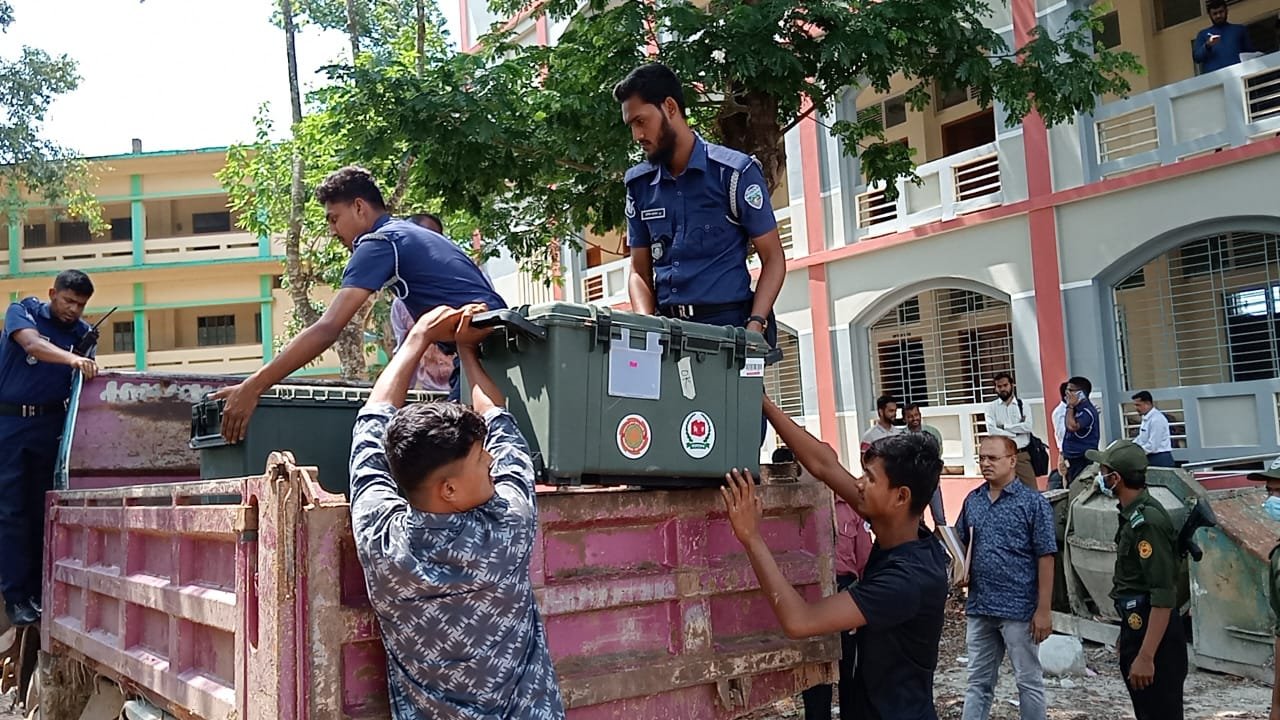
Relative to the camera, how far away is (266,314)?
1173 inches

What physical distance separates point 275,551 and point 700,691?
1.17 meters

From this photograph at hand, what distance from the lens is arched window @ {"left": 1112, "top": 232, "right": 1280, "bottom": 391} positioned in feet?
32.7

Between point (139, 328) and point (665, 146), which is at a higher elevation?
point (139, 328)

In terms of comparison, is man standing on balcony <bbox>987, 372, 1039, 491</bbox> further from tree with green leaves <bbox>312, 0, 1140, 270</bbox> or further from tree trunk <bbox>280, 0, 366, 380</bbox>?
tree trunk <bbox>280, 0, 366, 380</bbox>

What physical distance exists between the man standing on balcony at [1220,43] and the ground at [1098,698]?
596cm

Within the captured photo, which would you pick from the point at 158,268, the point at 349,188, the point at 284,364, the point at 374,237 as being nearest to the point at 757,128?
the point at 349,188

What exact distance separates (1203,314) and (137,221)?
2662 cm

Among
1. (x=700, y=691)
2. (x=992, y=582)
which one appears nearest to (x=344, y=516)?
(x=700, y=691)

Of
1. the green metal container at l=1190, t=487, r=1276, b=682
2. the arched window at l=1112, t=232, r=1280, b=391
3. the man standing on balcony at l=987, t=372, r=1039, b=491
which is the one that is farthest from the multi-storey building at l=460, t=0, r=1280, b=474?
the green metal container at l=1190, t=487, r=1276, b=682

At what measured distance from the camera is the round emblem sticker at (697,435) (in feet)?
9.30

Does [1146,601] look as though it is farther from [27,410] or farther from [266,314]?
[266,314]

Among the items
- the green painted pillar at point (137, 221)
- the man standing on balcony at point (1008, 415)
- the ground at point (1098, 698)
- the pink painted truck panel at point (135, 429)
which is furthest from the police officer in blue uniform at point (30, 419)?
the green painted pillar at point (137, 221)

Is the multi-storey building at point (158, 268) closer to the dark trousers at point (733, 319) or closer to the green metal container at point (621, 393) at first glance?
the dark trousers at point (733, 319)

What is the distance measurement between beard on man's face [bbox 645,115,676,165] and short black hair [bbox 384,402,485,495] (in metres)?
1.50
